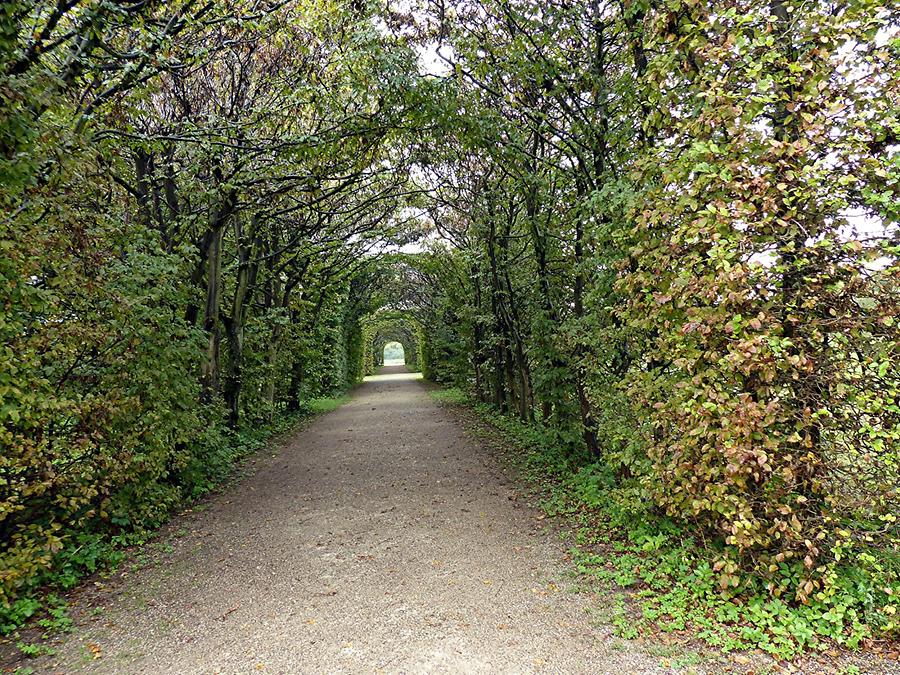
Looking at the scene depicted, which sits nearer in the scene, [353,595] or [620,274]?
[353,595]

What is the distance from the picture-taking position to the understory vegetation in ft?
10.4

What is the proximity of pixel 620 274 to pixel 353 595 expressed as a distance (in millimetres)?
3636

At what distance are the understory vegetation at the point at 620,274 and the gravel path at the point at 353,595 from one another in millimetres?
617

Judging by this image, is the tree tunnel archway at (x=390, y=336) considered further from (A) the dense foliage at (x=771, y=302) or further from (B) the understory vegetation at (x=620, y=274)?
(A) the dense foliage at (x=771, y=302)

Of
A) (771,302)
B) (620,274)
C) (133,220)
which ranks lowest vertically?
(771,302)

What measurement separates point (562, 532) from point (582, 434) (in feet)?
8.10

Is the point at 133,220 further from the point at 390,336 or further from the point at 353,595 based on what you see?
the point at 390,336

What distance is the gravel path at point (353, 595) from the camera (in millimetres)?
3201

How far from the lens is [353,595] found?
4074mm

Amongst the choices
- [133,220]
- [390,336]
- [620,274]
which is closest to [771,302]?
[620,274]

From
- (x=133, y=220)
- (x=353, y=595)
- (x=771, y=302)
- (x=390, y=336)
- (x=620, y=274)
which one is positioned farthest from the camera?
(x=390, y=336)

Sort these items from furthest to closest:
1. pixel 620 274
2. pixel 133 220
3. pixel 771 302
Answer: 1. pixel 133 220
2. pixel 620 274
3. pixel 771 302

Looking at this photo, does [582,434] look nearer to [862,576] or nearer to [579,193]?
[579,193]

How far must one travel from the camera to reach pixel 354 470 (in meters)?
8.50
